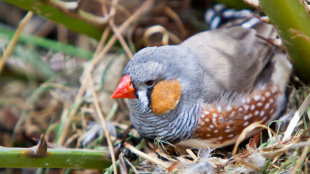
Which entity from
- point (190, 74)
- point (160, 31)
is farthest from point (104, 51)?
point (190, 74)

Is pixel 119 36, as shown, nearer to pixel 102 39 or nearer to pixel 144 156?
pixel 102 39

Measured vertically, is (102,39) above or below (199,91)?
above

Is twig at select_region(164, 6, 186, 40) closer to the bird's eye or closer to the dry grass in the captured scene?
the dry grass

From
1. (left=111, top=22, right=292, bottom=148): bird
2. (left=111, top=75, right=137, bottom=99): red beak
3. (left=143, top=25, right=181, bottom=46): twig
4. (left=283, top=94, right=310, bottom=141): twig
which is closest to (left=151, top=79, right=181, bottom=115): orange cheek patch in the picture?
(left=111, top=22, right=292, bottom=148): bird

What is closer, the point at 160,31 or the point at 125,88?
the point at 125,88

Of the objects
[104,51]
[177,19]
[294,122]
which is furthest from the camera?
[177,19]

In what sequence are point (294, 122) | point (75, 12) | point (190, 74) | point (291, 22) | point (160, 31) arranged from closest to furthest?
point (291, 22)
point (294, 122)
point (190, 74)
point (75, 12)
point (160, 31)

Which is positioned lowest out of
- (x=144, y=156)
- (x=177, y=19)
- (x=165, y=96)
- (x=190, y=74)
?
(x=144, y=156)
